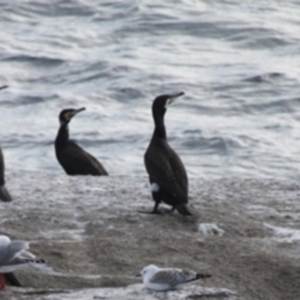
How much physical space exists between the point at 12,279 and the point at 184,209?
2.21 metres

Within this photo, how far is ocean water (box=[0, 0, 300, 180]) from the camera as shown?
61.8 feet

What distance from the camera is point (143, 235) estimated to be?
9.61 meters

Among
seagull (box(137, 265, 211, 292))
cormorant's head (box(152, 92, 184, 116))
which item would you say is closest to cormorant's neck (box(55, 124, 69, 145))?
cormorant's head (box(152, 92, 184, 116))

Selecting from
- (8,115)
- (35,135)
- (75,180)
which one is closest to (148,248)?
(75,180)

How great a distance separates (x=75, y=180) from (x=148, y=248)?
2.63 m

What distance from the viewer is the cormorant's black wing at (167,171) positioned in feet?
34.0

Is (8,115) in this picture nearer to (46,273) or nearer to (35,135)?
(35,135)

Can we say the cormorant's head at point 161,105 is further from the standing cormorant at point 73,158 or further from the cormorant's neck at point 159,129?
the standing cormorant at point 73,158

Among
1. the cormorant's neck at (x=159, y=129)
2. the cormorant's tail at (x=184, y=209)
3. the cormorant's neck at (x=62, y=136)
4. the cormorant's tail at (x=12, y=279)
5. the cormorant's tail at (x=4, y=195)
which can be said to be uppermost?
the cormorant's neck at (x=159, y=129)

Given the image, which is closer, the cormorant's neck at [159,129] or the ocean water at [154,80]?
the cormorant's neck at [159,129]

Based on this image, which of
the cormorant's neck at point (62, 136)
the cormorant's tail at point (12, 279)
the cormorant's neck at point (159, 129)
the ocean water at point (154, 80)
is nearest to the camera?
the cormorant's tail at point (12, 279)

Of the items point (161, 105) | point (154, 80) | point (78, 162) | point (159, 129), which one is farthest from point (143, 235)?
point (154, 80)

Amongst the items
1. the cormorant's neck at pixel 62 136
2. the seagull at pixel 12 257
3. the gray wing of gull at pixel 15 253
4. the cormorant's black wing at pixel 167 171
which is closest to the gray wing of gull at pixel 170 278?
the seagull at pixel 12 257

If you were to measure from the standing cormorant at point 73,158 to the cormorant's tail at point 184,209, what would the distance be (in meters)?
3.54
